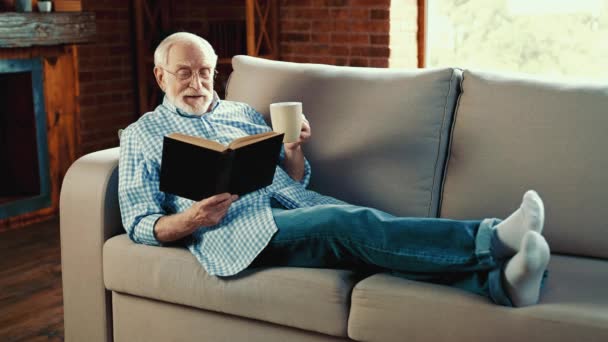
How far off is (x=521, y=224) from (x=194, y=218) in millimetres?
860

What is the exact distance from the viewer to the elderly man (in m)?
1.85

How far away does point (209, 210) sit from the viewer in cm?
213

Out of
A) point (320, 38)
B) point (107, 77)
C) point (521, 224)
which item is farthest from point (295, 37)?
point (521, 224)

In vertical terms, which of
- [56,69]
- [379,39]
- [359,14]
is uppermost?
[359,14]

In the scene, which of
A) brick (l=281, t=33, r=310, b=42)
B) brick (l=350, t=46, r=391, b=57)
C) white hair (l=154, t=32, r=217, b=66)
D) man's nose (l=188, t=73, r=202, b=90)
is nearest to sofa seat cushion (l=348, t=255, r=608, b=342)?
man's nose (l=188, t=73, r=202, b=90)

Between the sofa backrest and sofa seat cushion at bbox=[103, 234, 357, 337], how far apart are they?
54cm

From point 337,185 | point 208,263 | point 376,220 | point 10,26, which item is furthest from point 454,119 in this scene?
point 10,26


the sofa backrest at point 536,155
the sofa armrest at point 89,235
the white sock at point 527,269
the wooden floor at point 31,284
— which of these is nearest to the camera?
the white sock at point 527,269

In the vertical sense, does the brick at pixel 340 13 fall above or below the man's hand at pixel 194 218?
above

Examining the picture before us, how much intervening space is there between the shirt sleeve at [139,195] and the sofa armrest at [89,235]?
90 millimetres

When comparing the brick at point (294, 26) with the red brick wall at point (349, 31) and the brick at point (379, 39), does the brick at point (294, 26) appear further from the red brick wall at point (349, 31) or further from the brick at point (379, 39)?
the brick at point (379, 39)

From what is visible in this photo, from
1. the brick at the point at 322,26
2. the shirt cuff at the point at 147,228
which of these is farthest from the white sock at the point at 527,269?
the brick at the point at 322,26

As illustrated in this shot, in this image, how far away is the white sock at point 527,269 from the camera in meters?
1.74

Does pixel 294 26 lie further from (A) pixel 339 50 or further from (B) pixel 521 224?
(B) pixel 521 224
